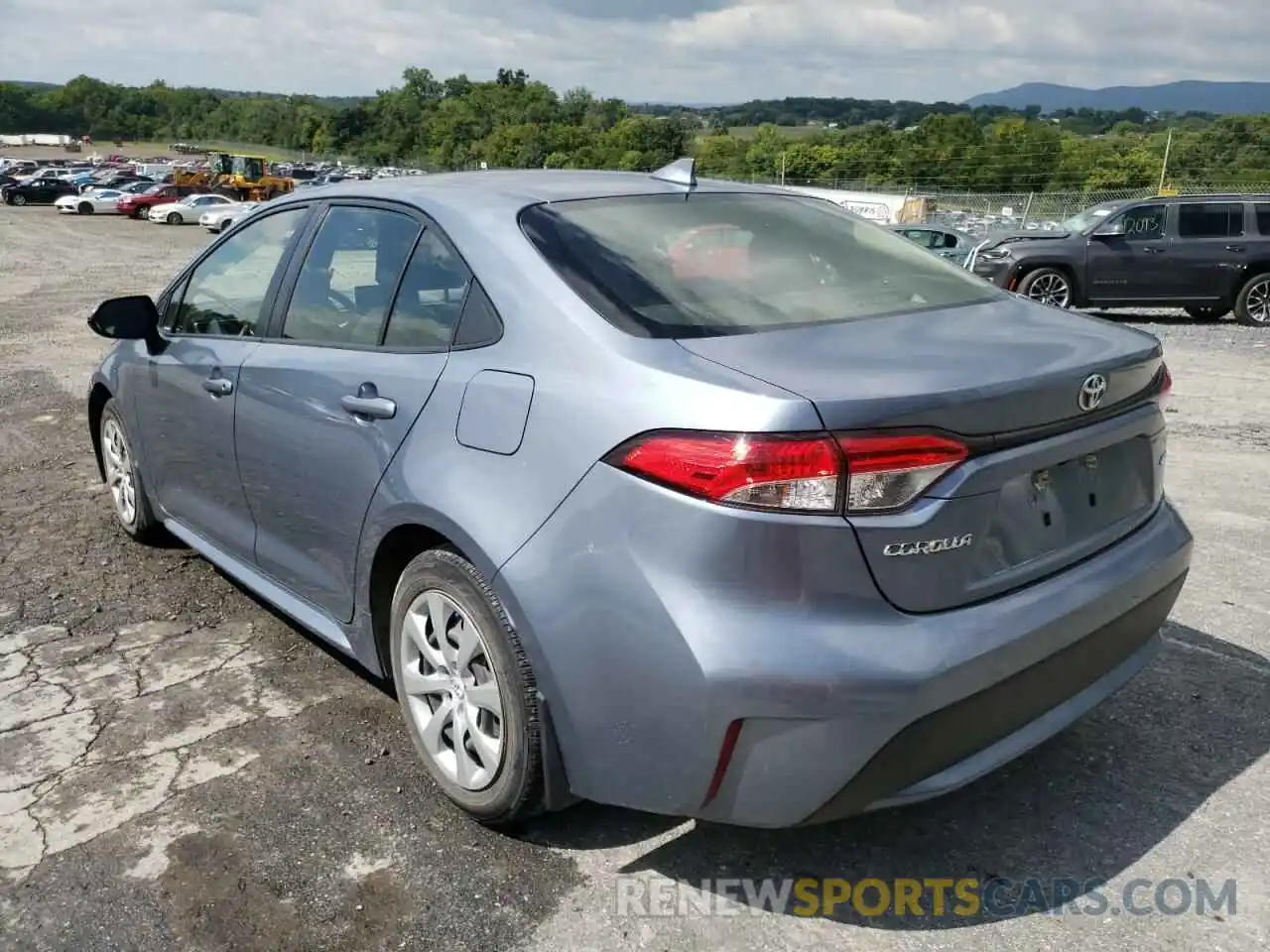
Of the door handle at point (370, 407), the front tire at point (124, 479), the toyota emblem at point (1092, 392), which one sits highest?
the toyota emblem at point (1092, 392)

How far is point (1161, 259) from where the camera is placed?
48.6 ft

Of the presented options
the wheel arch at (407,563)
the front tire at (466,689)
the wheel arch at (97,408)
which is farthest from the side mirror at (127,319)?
the front tire at (466,689)

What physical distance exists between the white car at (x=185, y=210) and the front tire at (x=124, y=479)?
135ft

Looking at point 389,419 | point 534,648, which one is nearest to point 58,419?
point 389,419

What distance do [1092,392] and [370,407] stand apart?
188 centimetres

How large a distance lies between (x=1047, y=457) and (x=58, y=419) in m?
7.54

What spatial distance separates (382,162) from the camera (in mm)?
87812

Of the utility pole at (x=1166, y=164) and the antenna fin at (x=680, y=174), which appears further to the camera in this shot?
the utility pole at (x=1166, y=164)

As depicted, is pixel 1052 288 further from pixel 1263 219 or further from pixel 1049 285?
pixel 1263 219

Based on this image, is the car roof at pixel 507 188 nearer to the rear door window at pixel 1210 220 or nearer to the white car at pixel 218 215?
the rear door window at pixel 1210 220

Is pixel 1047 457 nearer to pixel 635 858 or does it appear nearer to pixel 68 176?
pixel 635 858

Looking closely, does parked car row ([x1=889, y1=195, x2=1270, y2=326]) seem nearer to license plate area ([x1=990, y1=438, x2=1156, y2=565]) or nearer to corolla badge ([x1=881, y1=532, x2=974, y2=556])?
license plate area ([x1=990, y1=438, x2=1156, y2=565])

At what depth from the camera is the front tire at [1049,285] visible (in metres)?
15.0

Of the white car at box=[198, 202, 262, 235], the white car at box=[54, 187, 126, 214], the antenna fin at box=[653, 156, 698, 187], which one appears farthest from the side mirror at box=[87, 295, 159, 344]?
the white car at box=[54, 187, 126, 214]
